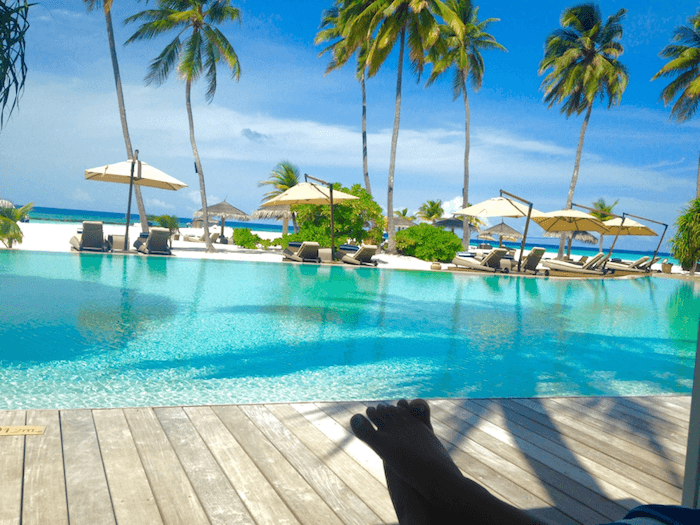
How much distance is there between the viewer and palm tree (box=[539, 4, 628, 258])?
2406 cm

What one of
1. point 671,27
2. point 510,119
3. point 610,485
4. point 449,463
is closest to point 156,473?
point 449,463

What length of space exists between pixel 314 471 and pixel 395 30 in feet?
63.2

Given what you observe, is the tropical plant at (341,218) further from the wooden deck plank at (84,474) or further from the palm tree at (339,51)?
the wooden deck plank at (84,474)

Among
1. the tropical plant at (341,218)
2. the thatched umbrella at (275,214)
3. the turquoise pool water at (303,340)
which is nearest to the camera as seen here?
the turquoise pool water at (303,340)

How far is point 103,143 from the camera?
126 feet

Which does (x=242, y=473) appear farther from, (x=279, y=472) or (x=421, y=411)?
(x=421, y=411)

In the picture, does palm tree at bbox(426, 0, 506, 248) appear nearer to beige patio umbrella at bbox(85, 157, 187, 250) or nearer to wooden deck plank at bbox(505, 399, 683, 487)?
beige patio umbrella at bbox(85, 157, 187, 250)

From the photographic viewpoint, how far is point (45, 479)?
168 cm

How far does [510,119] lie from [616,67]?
83.7ft

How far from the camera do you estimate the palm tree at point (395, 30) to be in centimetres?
1854

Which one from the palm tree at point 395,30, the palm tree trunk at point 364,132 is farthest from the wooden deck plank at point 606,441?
the palm tree trunk at point 364,132

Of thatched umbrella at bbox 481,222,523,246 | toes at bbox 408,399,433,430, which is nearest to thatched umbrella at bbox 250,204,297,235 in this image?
thatched umbrella at bbox 481,222,523,246

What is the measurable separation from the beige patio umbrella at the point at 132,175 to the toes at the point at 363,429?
45.9ft

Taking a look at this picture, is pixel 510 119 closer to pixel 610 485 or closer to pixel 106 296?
pixel 106 296
